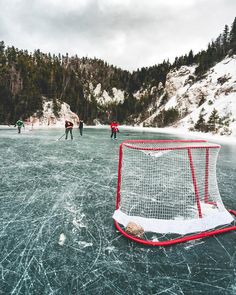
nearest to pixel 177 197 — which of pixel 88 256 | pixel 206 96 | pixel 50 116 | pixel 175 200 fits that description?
pixel 175 200

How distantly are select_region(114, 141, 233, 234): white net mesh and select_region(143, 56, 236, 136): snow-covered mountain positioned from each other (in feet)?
83.7

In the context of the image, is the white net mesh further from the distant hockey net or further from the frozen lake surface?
the frozen lake surface

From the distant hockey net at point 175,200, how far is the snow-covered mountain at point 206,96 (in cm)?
2556

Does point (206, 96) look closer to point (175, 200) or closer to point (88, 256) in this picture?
point (175, 200)

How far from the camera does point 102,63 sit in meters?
131

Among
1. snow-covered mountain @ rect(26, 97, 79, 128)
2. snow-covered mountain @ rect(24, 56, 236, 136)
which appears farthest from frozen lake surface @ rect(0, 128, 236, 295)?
snow-covered mountain @ rect(26, 97, 79, 128)

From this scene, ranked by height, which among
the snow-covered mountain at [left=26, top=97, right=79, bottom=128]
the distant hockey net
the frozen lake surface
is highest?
the snow-covered mountain at [left=26, top=97, right=79, bottom=128]

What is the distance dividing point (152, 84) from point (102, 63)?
39.2 metres

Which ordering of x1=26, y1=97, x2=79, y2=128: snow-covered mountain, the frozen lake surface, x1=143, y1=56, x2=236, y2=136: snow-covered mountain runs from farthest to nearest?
1. x1=26, y1=97, x2=79, y2=128: snow-covered mountain
2. x1=143, y1=56, x2=236, y2=136: snow-covered mountain
3. the frozen lake surface

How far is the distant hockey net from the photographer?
361 centimetres

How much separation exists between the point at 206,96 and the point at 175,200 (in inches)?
2374

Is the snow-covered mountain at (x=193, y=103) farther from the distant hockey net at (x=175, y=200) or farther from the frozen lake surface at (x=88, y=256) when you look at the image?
the frozen lake surface at (x=88, y=256)

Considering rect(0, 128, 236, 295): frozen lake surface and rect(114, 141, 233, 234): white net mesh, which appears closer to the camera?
rect(0, 128, 236, 295): frozen lake surface

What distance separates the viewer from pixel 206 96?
192 ft
